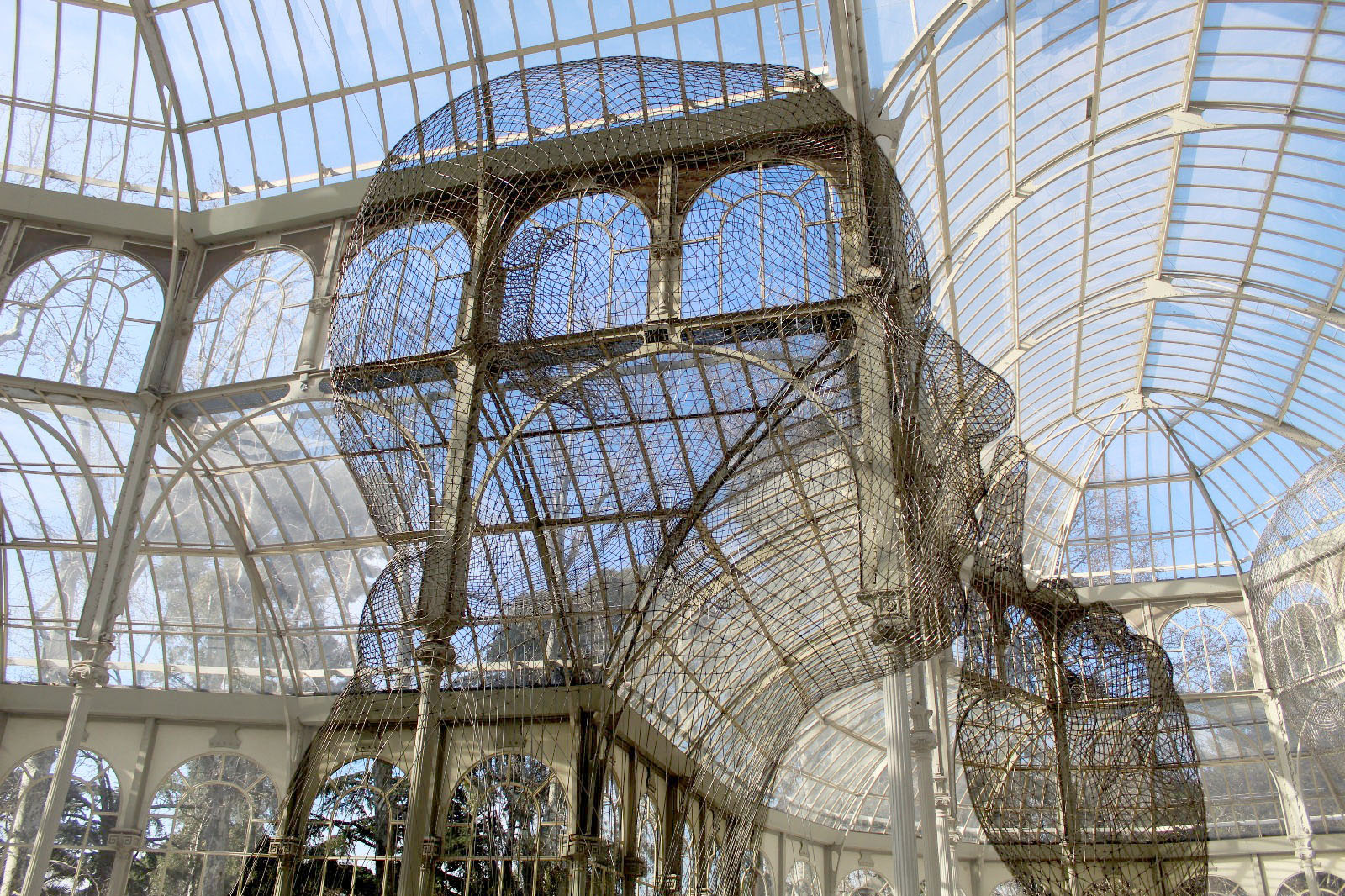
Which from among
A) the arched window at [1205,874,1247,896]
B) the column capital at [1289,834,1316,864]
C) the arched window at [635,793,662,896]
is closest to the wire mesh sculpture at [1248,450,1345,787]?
the column capital at [1289,834,1316,864]

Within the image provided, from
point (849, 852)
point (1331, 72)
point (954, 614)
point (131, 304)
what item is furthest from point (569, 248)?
point (849, 852)

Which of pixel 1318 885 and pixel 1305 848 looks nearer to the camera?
pixel 1305 848

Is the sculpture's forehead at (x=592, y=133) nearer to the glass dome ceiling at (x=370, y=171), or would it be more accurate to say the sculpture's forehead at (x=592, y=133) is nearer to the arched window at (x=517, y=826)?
the glass dome ceiling at (x=370, y=171)

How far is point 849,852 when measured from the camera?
37.7 meters

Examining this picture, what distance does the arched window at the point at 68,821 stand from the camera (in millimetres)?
22453

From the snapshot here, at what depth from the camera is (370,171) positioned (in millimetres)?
19562

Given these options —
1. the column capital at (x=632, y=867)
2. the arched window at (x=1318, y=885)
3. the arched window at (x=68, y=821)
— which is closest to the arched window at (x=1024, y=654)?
the column capital at (x=632, y=867)

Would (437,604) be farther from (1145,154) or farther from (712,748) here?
(1145,154)

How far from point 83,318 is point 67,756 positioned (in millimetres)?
7590

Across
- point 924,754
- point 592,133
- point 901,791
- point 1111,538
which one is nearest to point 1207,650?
point 1111,538

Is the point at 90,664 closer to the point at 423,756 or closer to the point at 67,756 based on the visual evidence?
the point at 67,756

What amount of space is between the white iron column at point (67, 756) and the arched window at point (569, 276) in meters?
9.12

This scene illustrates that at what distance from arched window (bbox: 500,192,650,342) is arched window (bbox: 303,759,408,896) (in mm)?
7999

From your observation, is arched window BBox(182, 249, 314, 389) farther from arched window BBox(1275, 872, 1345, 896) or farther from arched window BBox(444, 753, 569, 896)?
arched window BBox(1275, 872, 1345, 896)
